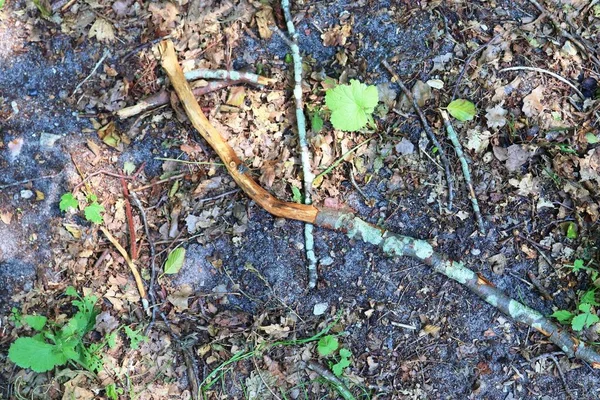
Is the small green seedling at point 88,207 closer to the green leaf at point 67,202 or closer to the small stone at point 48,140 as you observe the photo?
the green leaf at point 67,202

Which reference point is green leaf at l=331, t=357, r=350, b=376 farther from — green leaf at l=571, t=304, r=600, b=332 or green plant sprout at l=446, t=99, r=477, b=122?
green plant sprout at l=446, t=99, r=477, b=122

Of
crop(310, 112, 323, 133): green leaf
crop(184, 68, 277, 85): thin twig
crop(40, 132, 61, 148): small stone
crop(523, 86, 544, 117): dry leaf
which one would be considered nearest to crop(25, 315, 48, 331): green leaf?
crop(40, 132, 61, 148): small stone

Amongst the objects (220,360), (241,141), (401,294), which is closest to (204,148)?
(241,141)

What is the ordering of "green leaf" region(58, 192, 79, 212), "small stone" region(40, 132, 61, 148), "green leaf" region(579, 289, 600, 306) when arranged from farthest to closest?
"small stone" region(40, 132, 61, 148) < "green leaf" region(58, 192, 79, 212) < "green leaf" region(579, 289, 600, 306)

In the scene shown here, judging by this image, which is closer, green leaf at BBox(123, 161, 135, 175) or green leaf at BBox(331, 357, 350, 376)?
green leaf at BBox(331, 357, 350, 376)

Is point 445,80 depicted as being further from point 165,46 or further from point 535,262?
point 165,46

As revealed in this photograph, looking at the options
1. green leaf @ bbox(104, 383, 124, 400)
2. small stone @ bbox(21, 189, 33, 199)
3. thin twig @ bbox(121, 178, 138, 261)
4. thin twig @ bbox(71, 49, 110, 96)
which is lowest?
green leaf @ bbox(104, 383, 124, 400)
